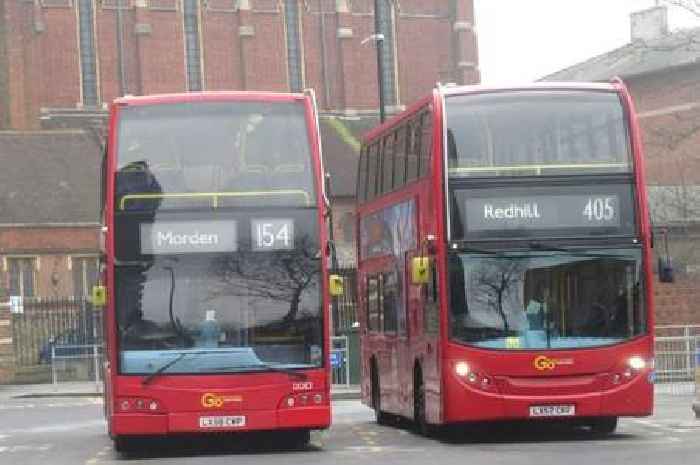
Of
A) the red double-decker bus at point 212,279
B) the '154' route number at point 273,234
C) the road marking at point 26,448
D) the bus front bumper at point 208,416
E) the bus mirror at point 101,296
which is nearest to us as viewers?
the bus front bumper at point 208,416

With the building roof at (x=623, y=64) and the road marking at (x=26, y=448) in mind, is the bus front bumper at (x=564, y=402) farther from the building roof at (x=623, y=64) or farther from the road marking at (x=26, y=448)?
the building roof at (x=623, y=64)

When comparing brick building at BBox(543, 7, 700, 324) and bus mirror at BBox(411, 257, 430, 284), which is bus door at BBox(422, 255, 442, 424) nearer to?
bus mirror at BBox(411, 257, 430, 284)

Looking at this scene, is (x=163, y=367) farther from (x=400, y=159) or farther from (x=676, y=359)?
(x=676, y=359)

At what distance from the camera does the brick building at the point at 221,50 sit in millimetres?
74562

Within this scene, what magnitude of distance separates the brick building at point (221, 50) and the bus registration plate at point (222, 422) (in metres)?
55.5

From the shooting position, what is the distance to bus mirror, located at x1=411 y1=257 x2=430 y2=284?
21.2m

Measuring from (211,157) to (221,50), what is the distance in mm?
58740

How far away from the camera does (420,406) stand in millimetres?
Answer: 22703

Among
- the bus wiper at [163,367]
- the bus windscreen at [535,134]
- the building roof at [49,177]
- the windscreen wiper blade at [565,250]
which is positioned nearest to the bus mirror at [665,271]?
the windscreen wiper blade at [565,250]

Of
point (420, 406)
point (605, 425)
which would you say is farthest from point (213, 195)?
point (605, 425)

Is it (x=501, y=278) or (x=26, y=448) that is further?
(x=26, y=448)

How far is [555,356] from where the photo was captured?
20594 mm

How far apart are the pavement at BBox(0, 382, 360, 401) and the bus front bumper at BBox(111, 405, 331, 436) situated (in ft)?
62.2

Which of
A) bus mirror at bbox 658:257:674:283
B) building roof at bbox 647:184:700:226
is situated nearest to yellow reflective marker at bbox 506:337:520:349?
bus mirror at bbox 658:257:674:283
